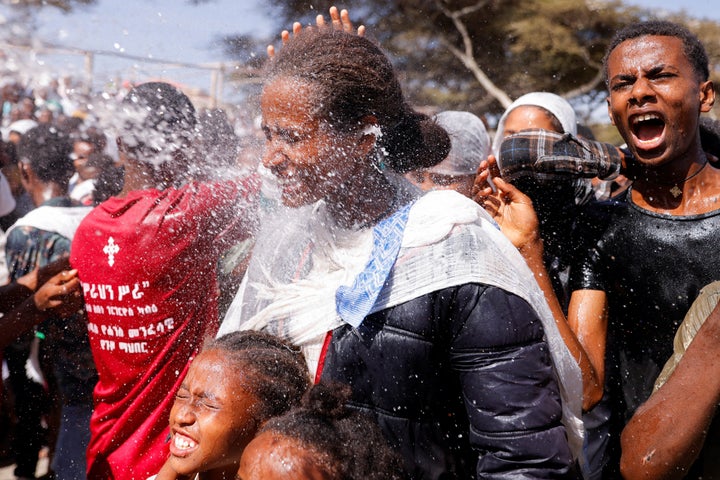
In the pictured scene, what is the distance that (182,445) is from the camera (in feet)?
6.07

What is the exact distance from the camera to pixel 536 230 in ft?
6.92

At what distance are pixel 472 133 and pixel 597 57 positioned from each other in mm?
12705

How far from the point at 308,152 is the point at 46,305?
1.60 metres

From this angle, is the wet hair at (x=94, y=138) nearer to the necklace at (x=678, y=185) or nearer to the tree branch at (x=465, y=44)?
the necklace at (x=678, y=185)

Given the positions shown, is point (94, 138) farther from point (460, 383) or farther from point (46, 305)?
point (460, 383)

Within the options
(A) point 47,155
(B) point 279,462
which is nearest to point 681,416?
(B) point 279,462

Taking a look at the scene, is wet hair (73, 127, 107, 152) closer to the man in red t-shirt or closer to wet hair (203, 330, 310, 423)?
the man in red t-shirt

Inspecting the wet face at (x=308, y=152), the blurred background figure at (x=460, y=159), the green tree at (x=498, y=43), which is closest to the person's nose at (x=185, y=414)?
the wet face at (x=308, y=152)

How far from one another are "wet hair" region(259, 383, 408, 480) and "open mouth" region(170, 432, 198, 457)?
0.28m

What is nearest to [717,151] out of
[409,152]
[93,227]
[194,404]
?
[409,152]

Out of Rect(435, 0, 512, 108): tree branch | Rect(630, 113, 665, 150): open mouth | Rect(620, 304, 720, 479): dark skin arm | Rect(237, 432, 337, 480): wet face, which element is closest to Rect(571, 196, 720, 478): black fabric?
Rect(630, 113, 665, 150): open mouth

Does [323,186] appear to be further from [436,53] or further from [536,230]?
[436,53]

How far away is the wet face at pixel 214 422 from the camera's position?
71.7 inches

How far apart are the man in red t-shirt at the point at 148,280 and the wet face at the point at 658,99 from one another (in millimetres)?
1416
